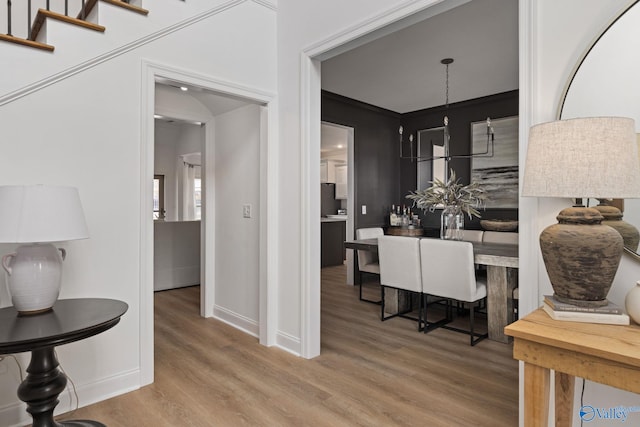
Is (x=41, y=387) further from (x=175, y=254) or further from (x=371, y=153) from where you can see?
(x=371, y=153)

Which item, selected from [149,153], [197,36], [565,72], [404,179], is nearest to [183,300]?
[149,153]

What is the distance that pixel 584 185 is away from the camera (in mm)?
1213

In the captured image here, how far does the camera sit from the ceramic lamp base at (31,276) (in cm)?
160

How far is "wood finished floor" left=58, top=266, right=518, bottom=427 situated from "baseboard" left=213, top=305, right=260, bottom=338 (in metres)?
0.08

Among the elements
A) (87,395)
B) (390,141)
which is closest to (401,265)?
(87,395)

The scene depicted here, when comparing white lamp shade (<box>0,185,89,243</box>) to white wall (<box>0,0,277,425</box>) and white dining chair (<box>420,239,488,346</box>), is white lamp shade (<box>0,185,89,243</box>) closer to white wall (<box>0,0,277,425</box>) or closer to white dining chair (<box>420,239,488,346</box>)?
white wall (<box>0,0,277,425</box>)

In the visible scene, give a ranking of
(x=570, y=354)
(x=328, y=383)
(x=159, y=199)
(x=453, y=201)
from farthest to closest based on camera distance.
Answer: (x=159, y=199)
(x=453, y=201)
(x=328, y=383)
(x=570, y=354)

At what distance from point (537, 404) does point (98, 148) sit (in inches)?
96.5

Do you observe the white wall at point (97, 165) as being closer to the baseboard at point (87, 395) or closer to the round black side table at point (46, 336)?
the baseboard at point (87, 395)

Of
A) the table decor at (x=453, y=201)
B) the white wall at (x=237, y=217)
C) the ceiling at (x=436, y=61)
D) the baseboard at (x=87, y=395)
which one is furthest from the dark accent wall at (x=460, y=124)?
the baseboard at (x=87, y=395)

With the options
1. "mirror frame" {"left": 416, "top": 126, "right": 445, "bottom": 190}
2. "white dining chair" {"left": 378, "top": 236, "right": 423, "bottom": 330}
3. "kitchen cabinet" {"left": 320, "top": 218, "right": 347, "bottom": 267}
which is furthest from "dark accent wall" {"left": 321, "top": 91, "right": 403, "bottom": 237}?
"white dining chair" {"left": 378, "top": 236, "right": 423, "bottom": 330}

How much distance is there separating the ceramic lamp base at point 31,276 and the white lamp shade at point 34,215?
0.16 meters

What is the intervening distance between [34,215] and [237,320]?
2.19 meters

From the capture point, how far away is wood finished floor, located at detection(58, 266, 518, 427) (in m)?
1.98
